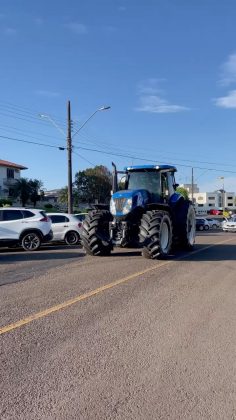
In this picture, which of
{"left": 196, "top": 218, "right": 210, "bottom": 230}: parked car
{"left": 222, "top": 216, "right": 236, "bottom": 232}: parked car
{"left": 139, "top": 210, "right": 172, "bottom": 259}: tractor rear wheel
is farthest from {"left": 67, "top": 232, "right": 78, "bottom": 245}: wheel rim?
{"left": 196, "top": 218, "right": 210, "bottom": 230}: parked car

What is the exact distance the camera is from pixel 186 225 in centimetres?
1661

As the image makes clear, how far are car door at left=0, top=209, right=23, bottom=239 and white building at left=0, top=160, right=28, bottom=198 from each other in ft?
170

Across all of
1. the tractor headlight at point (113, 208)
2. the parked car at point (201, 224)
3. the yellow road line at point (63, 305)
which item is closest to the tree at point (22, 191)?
the parked car at point (201, 224)

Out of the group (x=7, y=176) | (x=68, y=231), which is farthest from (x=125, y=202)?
(x=7, y=176)

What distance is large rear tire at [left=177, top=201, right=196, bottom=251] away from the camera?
16.5 meters

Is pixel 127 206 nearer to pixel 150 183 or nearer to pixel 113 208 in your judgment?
pixel 113 208

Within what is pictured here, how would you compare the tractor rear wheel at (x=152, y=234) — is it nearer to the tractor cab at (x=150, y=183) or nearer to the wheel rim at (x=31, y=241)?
the tractor cab at (x=150, y=183)

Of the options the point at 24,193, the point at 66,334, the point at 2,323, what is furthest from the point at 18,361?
the point at 24,193

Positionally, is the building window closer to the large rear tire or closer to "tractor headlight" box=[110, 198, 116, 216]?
the large rear tire

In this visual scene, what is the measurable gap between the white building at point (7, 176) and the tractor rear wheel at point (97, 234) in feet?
182

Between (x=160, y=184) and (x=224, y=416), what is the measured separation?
12082 mm

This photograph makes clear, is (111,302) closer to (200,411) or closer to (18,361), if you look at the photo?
(18,361)

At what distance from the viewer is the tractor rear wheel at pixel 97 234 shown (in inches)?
564

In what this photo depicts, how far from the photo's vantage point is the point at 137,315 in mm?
6977
